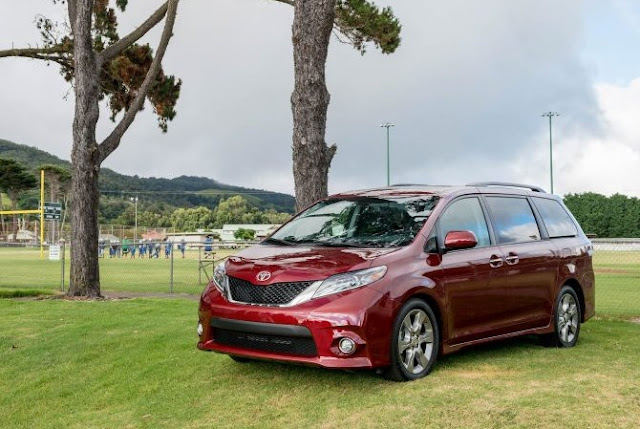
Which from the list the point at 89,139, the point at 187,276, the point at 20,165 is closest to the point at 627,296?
the point at 89,139

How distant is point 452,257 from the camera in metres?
6.96

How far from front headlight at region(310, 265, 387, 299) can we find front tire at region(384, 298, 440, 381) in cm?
38

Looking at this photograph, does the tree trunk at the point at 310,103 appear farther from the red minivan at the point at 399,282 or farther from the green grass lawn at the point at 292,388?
the red minivan at the point at 399,282

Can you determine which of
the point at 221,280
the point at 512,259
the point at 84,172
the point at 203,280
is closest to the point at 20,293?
the point at 84,172

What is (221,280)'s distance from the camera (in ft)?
22.1

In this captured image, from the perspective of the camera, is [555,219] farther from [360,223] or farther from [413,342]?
[413,342]

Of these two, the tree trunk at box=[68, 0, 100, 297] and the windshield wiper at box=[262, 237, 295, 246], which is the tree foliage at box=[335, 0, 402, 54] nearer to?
the tree trunk at box=[68, 0, 100, 297]

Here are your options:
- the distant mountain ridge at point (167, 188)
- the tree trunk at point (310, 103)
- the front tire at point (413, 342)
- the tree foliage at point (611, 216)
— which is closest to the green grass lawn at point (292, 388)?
the front tire at point (413, 342)

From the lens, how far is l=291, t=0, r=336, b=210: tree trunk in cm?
1126

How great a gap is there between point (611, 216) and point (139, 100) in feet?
265

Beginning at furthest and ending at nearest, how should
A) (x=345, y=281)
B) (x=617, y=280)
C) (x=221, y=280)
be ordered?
(x=617, y=280)
(x=221, y=280)
(x=345, y=281)

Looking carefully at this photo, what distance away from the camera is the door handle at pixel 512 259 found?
300 inches

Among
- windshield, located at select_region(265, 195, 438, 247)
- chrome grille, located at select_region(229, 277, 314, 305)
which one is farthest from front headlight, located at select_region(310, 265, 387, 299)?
windshield, located at select_region(265, 195, 438, 247)

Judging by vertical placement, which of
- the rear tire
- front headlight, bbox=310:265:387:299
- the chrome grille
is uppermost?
front headlight, bbox=310:265:387:299
